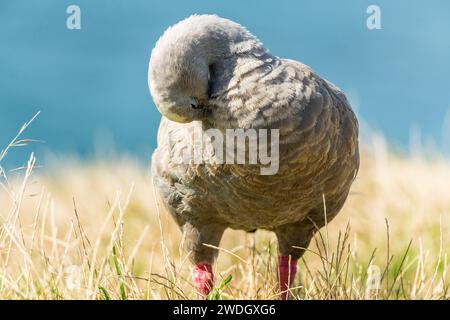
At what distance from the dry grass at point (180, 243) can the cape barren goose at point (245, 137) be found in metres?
0.20

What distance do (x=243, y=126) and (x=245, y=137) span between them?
6cm

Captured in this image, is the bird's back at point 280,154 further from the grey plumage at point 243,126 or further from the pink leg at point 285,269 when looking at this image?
the pink leg at point 285,269

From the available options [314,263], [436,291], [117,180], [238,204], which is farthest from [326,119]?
[117,180]

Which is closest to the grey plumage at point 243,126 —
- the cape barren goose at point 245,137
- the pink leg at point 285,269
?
the cape barren goose at point 245,137

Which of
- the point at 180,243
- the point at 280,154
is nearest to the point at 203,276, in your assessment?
the point at 180,243

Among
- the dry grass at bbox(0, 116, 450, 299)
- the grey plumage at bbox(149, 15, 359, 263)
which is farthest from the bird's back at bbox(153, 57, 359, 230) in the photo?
the dry grass at bbox(0, 116, 450, 299)

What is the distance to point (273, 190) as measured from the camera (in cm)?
346

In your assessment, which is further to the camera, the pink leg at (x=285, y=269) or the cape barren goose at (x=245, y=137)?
the pink leg at (x=285, y=269)

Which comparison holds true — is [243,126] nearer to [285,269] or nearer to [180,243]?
[180,243]

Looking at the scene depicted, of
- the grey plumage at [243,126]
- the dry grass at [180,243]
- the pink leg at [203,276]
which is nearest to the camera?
the grey plumage at [243,126]

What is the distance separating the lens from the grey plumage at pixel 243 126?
307 cm

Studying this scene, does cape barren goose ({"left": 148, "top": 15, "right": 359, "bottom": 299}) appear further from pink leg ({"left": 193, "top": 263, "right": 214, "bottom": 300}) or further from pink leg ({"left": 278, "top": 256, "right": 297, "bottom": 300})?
pink leg ({"left": 278, "top": 256, "right": 297, "bottom": 300})

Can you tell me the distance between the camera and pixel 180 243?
3994 millimetres

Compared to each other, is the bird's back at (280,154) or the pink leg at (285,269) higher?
the bird's back at (280,154)
